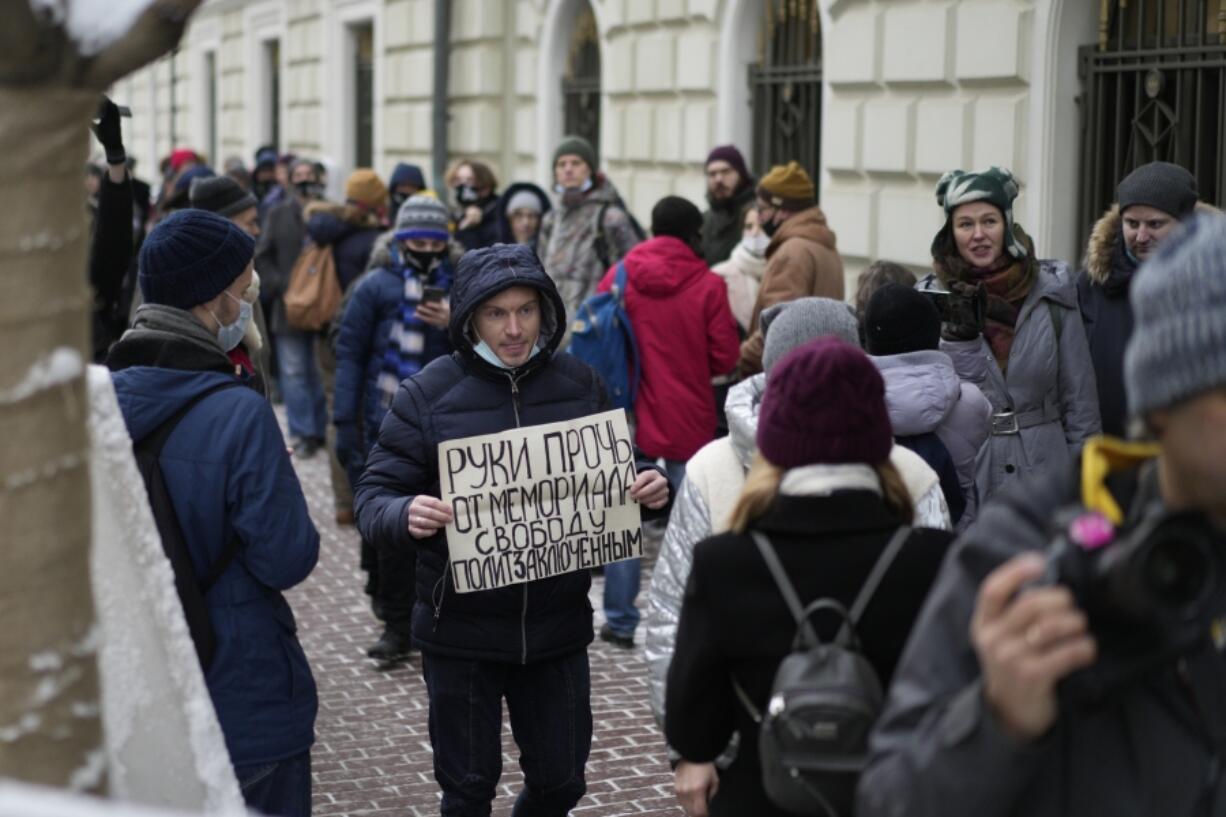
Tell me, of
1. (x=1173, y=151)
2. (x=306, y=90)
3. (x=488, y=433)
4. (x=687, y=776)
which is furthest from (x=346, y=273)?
(x=306, y=90)

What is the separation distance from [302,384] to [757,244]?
4588mm

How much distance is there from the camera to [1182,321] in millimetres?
2076

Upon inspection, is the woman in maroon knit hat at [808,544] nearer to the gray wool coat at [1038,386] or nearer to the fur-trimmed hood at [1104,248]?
the gray wool coat at [1038,386]

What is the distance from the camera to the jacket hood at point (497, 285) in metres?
4.68

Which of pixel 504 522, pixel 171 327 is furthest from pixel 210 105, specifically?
pixel 171 327

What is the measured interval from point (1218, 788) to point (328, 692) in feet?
17.8

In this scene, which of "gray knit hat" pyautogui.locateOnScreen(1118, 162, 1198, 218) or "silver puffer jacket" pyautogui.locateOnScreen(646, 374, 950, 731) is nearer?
"silver puffer jacket" pyautogui.locateOnScreen(646, 374, 950, 731)

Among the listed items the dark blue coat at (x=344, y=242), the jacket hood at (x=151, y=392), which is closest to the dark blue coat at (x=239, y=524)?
the jacket hood at (x=151, y=392)

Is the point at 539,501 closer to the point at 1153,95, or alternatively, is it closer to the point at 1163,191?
the point at 1163,191

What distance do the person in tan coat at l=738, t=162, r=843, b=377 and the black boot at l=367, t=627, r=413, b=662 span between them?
1.92 m

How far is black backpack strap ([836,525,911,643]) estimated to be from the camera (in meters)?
2.95

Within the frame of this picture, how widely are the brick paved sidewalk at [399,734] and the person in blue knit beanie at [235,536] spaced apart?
6.19ft

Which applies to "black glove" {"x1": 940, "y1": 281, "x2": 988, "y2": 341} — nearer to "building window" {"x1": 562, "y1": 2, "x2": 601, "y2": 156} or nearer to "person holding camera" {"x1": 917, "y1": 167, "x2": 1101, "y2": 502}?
"person holding camera" {"x1": 917, "y1": 167, "x2": 1101, "y2": 502}

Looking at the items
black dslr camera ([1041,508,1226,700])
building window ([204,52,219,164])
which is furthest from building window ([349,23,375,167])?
black dslr camera ([1041,508,1226,700])
